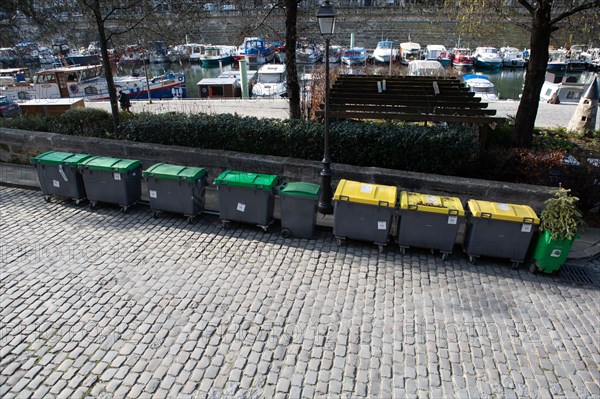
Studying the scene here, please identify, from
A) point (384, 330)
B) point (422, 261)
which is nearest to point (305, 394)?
point (384, 330)

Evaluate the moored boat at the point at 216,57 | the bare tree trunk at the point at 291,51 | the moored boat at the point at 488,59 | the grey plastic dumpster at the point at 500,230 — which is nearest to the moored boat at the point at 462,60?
the moored boat at the point at 488,59

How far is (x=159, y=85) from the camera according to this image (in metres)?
31.1

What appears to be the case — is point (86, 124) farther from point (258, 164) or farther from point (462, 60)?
point (462, 60)

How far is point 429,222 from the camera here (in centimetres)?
698

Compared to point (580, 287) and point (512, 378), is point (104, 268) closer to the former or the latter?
point (512, 378)

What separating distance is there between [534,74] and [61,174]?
1038 cm

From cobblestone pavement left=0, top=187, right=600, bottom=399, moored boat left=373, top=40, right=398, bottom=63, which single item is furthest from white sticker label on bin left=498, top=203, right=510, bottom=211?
moored boat left=373, top=40, right=398, bottom=63

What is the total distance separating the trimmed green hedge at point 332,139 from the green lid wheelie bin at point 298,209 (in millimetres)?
1853

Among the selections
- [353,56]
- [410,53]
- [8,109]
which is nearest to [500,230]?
[8,109]

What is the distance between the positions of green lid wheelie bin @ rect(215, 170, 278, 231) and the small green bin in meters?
4.50

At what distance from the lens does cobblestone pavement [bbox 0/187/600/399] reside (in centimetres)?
471

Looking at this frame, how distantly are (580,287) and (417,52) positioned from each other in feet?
150

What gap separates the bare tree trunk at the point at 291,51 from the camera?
10320 mm

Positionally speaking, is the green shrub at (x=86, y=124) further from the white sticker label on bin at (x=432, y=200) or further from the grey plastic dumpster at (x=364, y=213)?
the white sticker label on bin at (x=432, y=200)
